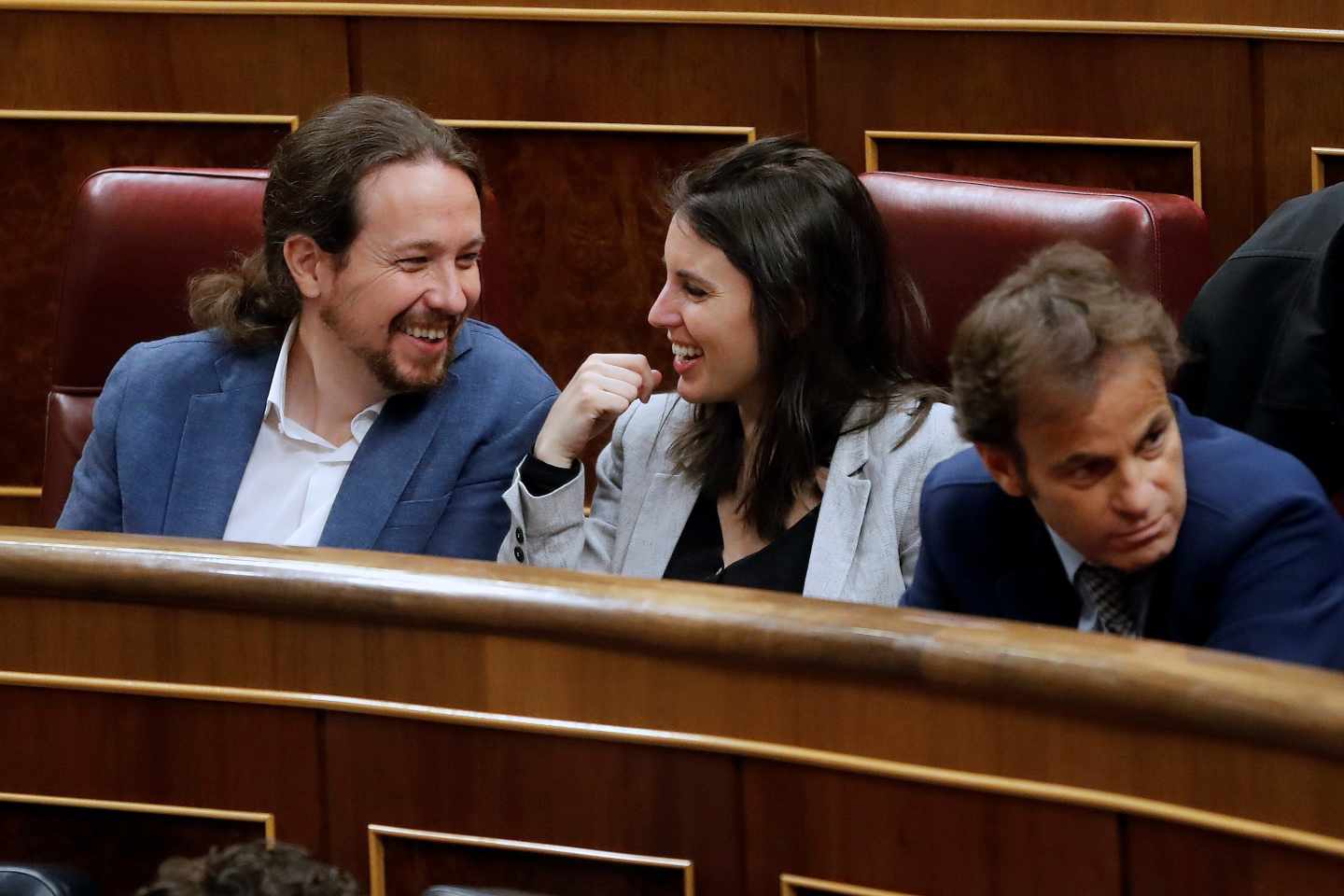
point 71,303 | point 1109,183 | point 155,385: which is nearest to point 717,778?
point 155,385

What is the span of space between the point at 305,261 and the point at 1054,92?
0.73 m

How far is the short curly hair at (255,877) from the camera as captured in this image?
0.61 m

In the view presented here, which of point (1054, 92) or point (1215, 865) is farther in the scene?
point (1054, 92)

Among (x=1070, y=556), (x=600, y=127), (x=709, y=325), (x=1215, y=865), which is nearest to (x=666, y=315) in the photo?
(x=709, y=325)

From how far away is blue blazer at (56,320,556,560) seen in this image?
1.11 metres

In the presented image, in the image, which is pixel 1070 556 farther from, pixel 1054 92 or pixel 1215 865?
pixel 1054 92

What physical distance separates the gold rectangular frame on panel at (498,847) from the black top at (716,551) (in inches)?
11.0

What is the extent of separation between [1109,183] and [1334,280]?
1.98 ft

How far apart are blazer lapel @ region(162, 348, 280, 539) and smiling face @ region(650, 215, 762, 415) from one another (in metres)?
0.28

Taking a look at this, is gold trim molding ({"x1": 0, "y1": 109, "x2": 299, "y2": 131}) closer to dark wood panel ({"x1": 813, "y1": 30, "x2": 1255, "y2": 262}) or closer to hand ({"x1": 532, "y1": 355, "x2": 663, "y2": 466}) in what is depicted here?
dark wood panel ({"x1": 813, "y1": 30, "x2": 1255, "y2": 262})

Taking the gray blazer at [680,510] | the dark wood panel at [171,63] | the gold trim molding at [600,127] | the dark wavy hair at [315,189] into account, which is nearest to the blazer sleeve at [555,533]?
the gray blazer at [680,510]

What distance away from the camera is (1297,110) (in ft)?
5.02

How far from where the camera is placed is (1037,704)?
667mm

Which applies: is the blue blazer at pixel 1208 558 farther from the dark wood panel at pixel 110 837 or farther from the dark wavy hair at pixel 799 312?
the dark wood panel at pixel 110 837
